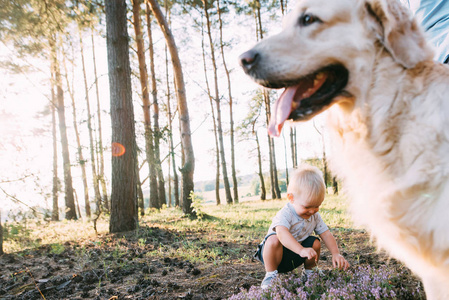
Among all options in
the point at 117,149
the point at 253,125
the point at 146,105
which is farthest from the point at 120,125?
the point at 253,125

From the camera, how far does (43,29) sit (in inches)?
235

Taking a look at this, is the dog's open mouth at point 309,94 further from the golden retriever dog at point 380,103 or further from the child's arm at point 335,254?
the child's arm at point 335,254

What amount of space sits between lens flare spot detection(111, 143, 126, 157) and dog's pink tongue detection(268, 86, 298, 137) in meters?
5.06

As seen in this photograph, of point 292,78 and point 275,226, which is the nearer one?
point 292,78

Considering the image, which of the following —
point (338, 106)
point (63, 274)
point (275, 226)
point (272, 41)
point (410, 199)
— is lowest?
point (63, 274)

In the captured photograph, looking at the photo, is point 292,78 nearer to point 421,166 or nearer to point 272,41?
point 272,41

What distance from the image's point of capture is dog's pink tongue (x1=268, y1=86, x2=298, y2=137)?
171 cm

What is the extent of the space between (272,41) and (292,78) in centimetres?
27

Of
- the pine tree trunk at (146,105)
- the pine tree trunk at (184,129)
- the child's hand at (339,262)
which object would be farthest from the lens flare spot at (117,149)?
the child's hand at (339,262)

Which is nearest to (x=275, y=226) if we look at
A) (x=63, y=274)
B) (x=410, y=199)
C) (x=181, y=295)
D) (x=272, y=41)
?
(x=181, y=295)

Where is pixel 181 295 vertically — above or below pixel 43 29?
below

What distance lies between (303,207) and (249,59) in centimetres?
144

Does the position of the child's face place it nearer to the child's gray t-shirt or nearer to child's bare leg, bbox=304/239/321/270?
the child's gray t-shirt

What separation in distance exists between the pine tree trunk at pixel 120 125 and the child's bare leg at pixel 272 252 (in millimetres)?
4340
